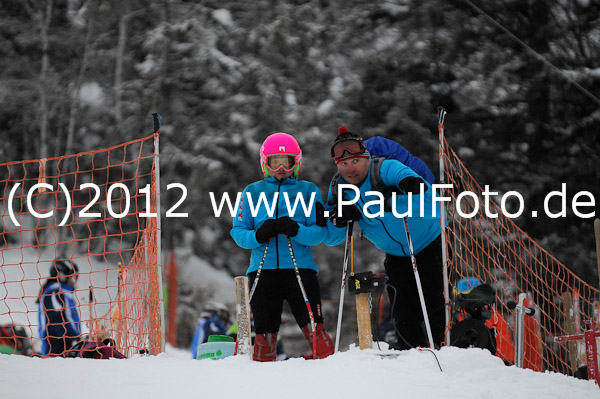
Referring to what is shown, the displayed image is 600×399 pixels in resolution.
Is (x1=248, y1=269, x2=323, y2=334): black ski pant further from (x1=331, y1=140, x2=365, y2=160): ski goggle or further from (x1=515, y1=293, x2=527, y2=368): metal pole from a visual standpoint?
(x1=515, y1=293, x2=527, y2=368): metal pole

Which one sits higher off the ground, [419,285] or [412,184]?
[412,184]

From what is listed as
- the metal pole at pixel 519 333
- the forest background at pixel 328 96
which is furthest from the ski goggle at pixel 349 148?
the forest background at pixel 328 96

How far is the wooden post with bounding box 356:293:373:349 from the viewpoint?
11.2 feet

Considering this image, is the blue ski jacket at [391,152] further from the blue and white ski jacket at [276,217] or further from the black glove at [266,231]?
the black glove at [266,231]

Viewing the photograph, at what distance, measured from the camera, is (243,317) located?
162 inches

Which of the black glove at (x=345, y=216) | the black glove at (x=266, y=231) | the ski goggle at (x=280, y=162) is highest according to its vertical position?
the ski goggle at (x=280, y=162)

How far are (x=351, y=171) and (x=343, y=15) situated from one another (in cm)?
1050

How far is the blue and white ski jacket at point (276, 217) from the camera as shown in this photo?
160 inches

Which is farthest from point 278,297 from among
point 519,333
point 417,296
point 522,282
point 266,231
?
point 522,282

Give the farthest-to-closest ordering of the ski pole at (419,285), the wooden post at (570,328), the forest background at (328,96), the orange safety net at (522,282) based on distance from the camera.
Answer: the forest background at (328,96)
the wooden post at (570,328)
the orange safety net at (522,282)
the ski pole at (419,285)

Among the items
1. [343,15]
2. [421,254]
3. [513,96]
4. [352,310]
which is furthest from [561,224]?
[421,254]

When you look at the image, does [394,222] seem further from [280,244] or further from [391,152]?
[280,244]

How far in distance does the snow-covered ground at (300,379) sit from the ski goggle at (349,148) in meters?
1.22

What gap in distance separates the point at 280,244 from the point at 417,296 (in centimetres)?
99
